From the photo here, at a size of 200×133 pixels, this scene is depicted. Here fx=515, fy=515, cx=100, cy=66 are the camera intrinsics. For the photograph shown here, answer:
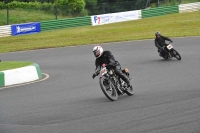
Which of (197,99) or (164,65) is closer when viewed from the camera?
(197,99)

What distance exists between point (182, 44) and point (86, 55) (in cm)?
557

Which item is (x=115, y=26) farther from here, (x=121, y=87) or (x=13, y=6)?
(x=121, y=87)

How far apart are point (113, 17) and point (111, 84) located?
3494cm

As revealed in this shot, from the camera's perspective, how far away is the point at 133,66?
20.7 m

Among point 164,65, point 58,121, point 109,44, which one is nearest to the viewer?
point 58,121

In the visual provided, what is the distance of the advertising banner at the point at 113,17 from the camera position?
46.4m

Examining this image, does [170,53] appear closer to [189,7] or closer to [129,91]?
[129,91]

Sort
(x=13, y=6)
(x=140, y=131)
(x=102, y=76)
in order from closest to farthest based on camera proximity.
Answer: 1. (x=140, y=131)
2. (x=102, y=76)
3. (x=13, y=6)

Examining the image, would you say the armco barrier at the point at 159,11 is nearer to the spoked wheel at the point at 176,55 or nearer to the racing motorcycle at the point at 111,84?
the spoked wheel at the point at 176,55

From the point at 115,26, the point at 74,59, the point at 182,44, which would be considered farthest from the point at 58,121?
the point at 115,26

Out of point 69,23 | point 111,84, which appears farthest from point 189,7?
point 111,84

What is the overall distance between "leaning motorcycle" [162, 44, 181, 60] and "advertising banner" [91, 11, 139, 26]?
2444 cm

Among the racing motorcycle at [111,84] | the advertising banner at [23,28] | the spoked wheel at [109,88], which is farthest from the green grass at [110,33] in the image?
Answer: the spoked wheel at [109,88]

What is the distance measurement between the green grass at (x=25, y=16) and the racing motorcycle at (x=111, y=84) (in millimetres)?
36633
